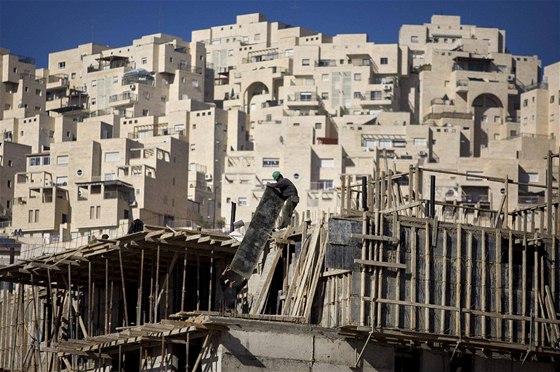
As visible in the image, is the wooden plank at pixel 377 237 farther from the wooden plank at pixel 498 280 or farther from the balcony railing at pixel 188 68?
the balcony railing at pixel 188 68

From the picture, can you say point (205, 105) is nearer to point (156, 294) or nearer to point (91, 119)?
point (91, 119)

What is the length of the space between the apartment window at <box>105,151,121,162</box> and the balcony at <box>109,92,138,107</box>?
740 inches

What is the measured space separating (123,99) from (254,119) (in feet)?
35.1

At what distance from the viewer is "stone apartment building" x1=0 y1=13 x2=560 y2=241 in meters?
91.2

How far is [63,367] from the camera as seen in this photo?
133 feet

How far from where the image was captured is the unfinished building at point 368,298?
31781 mm

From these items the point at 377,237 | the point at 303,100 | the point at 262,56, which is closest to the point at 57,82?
the point at 262,56

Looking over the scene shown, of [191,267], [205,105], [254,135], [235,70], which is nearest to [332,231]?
[191,267]

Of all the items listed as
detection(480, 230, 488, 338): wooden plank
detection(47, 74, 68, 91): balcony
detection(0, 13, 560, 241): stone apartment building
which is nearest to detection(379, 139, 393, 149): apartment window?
detection(0, 13, 560, 241): stone apartment building

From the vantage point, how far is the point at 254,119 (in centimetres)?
11138

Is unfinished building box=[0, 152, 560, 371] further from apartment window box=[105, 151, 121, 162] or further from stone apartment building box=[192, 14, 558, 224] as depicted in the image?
apartment window box=[105, 151, 121, 162]

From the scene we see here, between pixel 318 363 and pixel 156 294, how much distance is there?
4669 mm

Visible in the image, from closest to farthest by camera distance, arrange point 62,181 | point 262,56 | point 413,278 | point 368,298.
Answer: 1. point 368,298
2. point 413,278
3. point 62,181
4. point 262,56

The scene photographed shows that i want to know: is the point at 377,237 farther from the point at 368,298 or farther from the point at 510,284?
the point at 510,284
